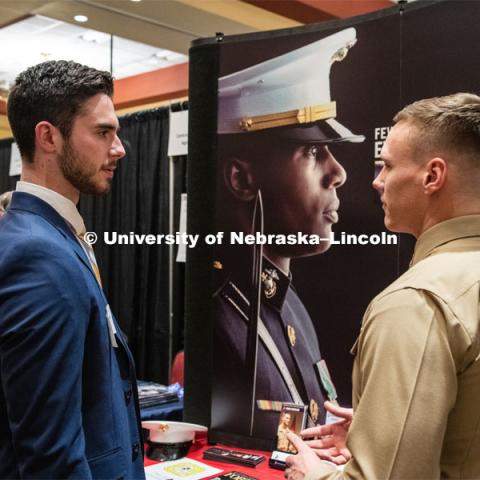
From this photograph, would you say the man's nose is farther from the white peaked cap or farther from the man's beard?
the man's beard

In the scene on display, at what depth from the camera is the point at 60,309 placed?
1.14m

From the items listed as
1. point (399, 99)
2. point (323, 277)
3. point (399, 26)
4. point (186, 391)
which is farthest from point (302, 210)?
point (186, 391)

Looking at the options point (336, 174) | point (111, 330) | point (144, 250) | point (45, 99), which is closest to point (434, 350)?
point (111, 330)

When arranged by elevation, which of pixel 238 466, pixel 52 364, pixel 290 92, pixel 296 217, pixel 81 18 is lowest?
pixel 238 466

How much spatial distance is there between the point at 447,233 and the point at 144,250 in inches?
134

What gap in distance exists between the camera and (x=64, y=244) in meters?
A: 1.24

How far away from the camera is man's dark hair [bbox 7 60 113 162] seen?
1359 mm

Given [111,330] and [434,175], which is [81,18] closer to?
[111,330]

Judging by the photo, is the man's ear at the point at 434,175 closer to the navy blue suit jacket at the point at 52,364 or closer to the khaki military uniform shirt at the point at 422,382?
the khaki military uniform shirt at the point at 422,382

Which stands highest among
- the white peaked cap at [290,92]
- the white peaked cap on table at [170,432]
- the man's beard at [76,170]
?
the white peaked cap at [290,92]

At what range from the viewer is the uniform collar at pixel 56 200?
1329 mm

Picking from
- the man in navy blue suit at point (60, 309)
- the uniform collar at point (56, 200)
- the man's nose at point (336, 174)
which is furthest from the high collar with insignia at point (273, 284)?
the uniform collar at point (56, 200)

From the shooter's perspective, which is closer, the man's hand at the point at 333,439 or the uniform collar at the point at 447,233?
the uniform collar at the point at 447,233

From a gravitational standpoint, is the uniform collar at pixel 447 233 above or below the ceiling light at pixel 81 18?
below
